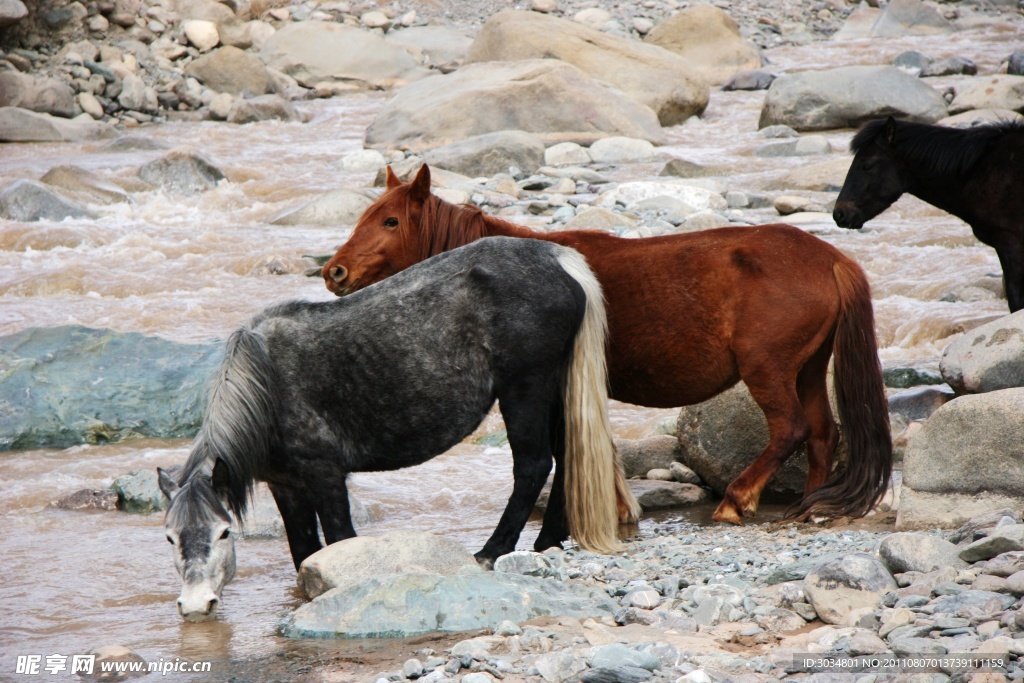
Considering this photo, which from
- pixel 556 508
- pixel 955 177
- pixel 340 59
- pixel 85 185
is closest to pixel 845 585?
→ pixel 556 508

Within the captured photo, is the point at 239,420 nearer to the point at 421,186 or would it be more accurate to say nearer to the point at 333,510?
the point at 333,510

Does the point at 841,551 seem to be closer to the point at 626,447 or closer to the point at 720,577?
the point at 720,577

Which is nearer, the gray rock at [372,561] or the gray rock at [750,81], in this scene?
the gray rock at [372,561]

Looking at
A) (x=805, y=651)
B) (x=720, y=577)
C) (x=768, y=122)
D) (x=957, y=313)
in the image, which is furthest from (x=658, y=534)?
(x=768, y=122)

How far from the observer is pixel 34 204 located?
45.2 ft

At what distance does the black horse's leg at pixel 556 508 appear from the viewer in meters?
5.37

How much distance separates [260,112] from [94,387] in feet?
Result: 46.9

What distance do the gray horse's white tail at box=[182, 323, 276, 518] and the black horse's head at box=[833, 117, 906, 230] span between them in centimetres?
498

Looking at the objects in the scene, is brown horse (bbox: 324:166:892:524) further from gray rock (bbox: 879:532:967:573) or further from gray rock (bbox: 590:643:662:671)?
gray rock (bbox: 590:643:662:671)

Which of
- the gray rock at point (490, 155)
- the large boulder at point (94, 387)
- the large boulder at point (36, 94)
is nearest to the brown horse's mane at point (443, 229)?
the large boulder at point (94, 387)

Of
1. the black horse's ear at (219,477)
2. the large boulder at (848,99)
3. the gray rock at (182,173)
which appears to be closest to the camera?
the black horse's ear at (219,477)

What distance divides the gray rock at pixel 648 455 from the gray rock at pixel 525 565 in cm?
205

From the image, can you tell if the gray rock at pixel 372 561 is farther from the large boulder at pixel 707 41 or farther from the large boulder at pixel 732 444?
the large boulder at pixel 707 41

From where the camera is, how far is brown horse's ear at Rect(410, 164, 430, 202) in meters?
5.73
